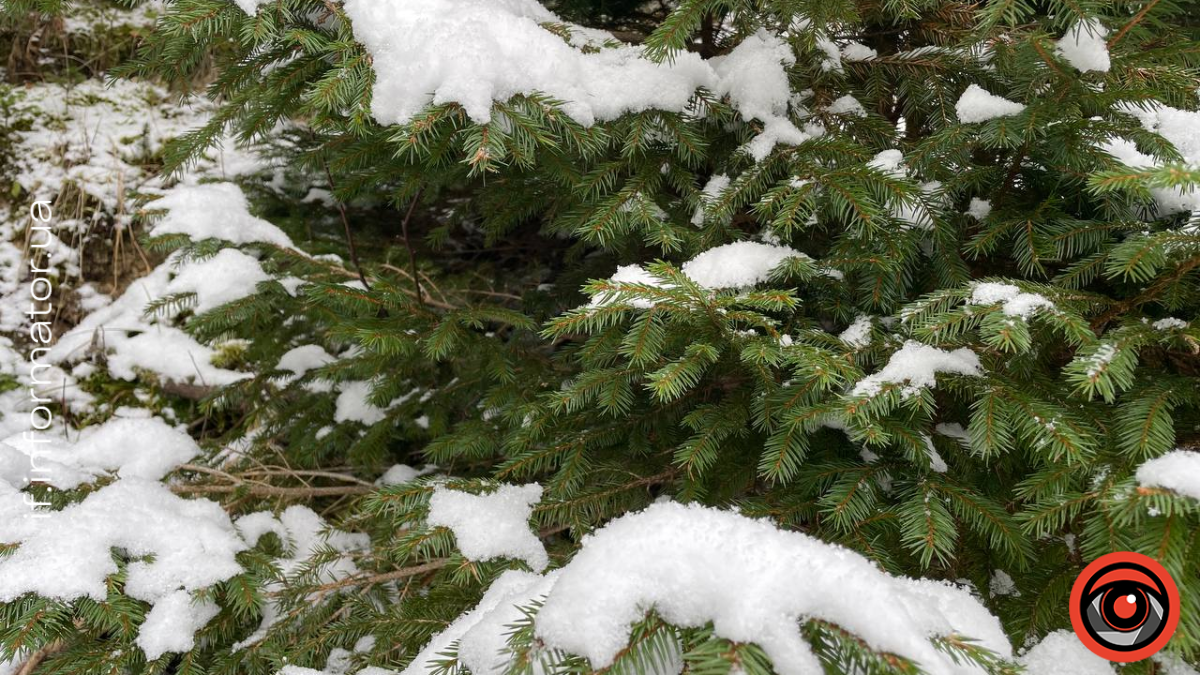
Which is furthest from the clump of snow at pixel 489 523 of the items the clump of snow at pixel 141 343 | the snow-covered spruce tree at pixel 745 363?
the clump of snow at pixel 141 343

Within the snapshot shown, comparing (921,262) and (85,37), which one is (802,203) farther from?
(85,37)

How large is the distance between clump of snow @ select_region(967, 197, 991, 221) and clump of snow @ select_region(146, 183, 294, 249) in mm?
2318

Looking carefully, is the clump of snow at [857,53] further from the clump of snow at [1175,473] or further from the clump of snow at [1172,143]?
the clump of snow at [1175,473]

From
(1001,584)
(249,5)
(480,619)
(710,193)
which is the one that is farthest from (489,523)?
(249,5)

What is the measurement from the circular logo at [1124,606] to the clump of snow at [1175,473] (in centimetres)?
12

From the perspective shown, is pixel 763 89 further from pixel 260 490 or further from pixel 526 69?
pixel 260 490

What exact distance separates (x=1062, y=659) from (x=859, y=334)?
2.41ft

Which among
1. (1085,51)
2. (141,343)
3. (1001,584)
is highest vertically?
(1085,51)

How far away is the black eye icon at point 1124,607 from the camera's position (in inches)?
41.9

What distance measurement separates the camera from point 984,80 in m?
1.78

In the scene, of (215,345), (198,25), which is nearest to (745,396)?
(198,25)

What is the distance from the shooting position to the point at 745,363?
4.81ft

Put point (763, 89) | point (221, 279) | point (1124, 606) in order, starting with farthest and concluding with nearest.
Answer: point (221, 279) < point (763, 89) < point (1124, 606)

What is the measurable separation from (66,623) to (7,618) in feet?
0.37
